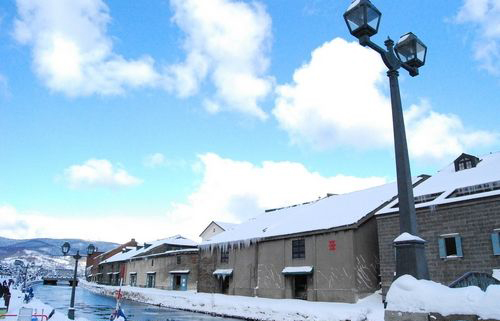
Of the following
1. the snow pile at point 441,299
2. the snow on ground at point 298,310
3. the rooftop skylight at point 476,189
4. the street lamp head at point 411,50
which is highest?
the rooftop skylight at point 476,189

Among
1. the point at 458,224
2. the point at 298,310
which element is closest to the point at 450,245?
the point at 458,224

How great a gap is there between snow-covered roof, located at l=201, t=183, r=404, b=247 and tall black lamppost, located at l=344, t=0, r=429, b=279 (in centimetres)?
2360

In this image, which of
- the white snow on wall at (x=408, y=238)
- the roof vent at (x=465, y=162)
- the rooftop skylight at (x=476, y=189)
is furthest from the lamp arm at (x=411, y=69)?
the roof vent at (x=465, y=162)

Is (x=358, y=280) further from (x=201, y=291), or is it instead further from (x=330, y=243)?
(x=201, y=291)

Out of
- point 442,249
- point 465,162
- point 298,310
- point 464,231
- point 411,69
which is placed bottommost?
point 298,310

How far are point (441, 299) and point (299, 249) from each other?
97.4 ft

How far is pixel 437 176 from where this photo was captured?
29.6 m

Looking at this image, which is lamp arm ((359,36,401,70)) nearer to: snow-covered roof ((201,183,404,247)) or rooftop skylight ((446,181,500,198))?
rooftop skylight ((446,181,500,198))

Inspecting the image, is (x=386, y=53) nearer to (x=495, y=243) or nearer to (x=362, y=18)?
(x=362, y=18)

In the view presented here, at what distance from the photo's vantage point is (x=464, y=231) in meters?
23.2

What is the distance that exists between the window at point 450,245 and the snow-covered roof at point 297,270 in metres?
10.5

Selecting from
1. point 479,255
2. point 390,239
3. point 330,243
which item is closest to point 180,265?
point 330,243

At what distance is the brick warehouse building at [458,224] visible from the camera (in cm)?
2225

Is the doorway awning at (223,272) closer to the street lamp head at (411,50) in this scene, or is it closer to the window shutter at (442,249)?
the window shutter at (442,249)
